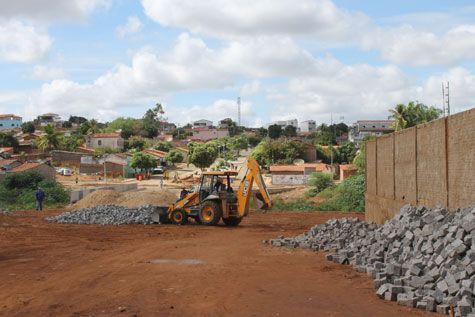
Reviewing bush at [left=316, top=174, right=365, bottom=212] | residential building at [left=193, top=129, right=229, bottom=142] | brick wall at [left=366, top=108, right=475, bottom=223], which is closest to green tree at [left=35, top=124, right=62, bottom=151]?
residential building at [left=193, top=129, right=229, bottom=142]

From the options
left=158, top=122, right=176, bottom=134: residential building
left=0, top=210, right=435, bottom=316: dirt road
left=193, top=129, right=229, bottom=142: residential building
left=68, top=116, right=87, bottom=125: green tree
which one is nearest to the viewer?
left=0, top=210, right=435, bottom=316: dirt road

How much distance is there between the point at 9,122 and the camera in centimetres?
15475

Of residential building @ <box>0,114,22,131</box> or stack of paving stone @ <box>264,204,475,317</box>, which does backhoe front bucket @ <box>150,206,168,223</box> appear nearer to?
stack of paving stone @ <box>264,204,475,317</box>

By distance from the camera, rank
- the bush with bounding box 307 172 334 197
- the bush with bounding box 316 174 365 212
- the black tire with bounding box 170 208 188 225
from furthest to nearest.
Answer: the bush with bounding box 307 172 334 197 → the bush with bounding box 316 174 365 212 → the black tire with bounding box 170 208 188 225

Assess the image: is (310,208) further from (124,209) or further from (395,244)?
(395,244)

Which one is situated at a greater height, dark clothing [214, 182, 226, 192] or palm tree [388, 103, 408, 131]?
palm tree [388, 103, 408, 131]

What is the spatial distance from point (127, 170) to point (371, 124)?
99642 millimetres

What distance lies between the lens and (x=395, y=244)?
8.53 metres

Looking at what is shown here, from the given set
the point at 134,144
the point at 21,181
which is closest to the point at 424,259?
the point at 21,181

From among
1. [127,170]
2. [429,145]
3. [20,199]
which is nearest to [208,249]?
[429,145]

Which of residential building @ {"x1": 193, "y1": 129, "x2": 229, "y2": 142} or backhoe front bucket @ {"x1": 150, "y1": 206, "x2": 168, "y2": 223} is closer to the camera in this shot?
backhoe front bucket @ {"x1": 150, "y1": 206, "x2": 168, "y2": 223}

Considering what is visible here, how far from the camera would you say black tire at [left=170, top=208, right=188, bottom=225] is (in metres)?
19.7

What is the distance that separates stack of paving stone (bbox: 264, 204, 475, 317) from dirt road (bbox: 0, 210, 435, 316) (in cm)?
27

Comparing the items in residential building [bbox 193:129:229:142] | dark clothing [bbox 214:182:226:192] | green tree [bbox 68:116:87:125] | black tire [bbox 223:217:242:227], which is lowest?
black tire [bbox 223:217:242:227]
